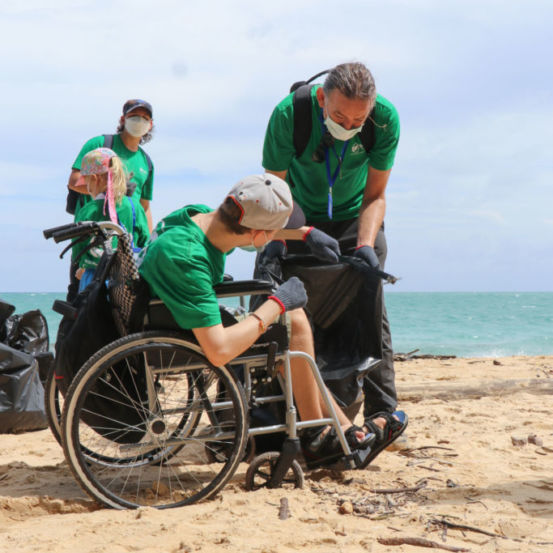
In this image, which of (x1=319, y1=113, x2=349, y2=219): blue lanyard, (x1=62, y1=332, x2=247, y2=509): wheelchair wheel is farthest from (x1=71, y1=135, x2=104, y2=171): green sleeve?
(x1=62, y1=332, x2=247, y2=509): wheelchair wheel

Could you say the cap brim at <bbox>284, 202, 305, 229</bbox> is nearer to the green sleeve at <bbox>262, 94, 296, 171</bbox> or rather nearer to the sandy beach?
the green sleeve at <bbox>262, 94, 296, 171</bbox>

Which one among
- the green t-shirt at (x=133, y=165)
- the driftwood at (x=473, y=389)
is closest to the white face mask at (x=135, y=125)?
the green t-shirt at (x=133, y=165)

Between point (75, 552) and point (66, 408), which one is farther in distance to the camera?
point (66, 408)

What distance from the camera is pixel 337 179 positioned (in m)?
3.30

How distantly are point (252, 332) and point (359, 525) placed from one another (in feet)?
2.49

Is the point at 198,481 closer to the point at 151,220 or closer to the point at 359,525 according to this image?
the point at 359,525

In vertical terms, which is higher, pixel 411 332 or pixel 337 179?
pixel 337 179

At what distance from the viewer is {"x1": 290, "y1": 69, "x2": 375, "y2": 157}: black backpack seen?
10.4 feet

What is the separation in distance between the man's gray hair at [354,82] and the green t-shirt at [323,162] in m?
0.23

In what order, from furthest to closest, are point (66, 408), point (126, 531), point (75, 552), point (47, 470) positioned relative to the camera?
Answer: point (47, 470), point (66, 408), point (126, 531), point (75, 552)

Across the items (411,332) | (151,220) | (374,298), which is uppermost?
(151,220)

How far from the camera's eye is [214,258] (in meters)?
2.62

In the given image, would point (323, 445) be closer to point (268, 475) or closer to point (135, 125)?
point (268, 475)

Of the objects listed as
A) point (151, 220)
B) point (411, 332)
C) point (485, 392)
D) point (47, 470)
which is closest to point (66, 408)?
point (47, 470)
